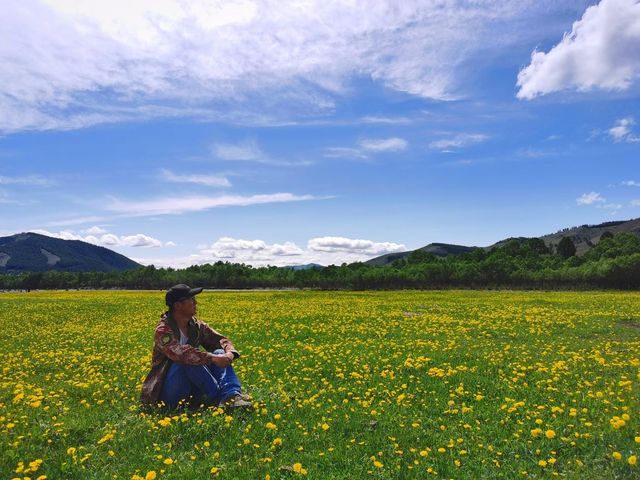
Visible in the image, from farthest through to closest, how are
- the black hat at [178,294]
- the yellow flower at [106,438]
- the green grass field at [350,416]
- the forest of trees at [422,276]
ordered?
the forest of trees at [422,276] → the black hat at [178,294] → the yellow flower at [106,438] → the green grass field at [350,416]

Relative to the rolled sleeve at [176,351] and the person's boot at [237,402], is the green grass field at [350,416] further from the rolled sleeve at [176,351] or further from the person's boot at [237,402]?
the rolled sleeve at [176,351]

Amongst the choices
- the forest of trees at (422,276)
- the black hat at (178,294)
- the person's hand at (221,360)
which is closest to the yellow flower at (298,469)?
the person's hand at (221,360)

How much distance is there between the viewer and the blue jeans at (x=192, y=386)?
7.98 meters

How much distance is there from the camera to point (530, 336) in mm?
17281

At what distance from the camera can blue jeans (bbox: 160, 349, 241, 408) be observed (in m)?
7.98

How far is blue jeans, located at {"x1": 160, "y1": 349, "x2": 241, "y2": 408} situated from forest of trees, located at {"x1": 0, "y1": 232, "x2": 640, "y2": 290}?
10533 centimetres

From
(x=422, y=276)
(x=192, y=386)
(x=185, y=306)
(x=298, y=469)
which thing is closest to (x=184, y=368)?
(x=192, y=386)

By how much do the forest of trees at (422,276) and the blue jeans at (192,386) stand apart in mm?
105330

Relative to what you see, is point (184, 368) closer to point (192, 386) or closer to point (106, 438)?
point (192, 386)

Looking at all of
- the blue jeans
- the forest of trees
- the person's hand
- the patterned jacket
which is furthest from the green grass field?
the forest of trees

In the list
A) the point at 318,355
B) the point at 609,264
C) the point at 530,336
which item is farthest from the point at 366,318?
the point at 609,264

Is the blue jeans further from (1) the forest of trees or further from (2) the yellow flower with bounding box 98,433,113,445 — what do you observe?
(1) the forest of trees

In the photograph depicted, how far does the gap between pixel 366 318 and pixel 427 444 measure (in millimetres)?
17582

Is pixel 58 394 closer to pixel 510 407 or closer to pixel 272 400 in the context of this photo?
pixel 272 400
